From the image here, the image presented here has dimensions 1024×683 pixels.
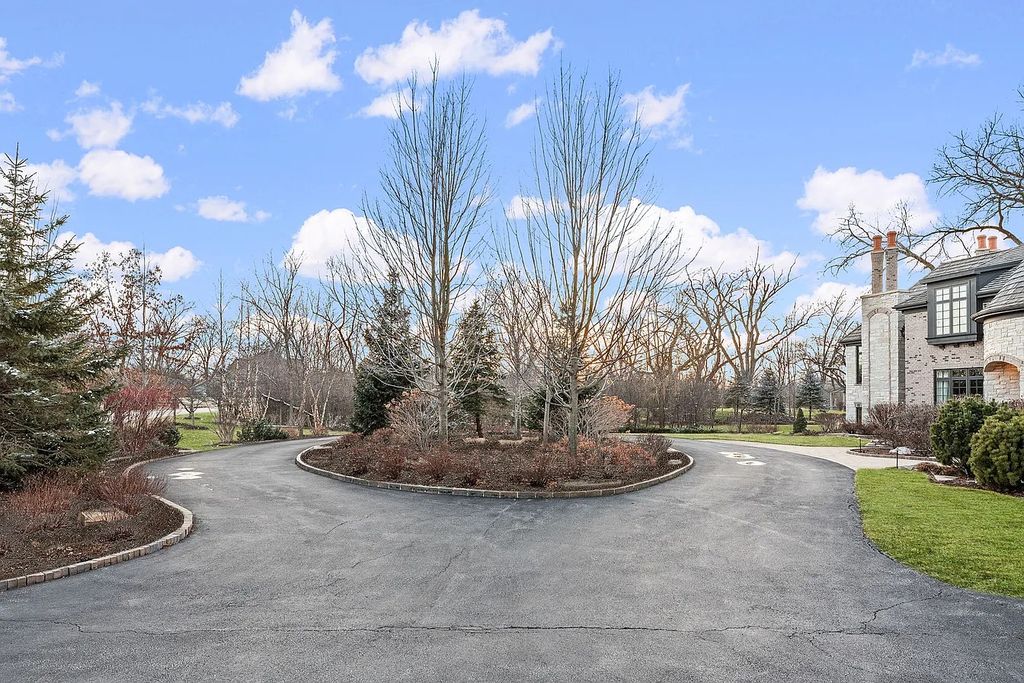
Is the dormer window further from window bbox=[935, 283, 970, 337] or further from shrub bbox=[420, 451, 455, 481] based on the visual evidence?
shrub bbox=[420, 451, 455, 481]

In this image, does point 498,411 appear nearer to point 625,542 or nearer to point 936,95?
point 625,542

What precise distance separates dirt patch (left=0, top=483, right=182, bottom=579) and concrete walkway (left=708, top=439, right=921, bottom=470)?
14.8 m

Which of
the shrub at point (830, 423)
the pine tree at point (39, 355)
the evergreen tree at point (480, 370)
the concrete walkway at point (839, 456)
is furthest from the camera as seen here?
the shrub at point (830, 423)

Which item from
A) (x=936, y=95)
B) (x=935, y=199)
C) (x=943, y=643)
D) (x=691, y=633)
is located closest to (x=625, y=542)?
(x=691, y=633)

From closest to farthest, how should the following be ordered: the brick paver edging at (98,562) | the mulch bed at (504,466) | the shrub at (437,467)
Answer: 1. the brick paver edging at (98,562)
2. the mulch bed at (504,466)
3. the shrub at (437,467)

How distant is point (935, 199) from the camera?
26.8 m

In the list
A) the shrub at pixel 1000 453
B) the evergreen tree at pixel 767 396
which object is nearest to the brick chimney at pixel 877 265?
the evergreen tree at pixel 767 396

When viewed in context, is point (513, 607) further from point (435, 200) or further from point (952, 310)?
point (952, 310)

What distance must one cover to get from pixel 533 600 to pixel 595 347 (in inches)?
319

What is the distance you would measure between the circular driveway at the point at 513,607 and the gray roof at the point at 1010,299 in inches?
503

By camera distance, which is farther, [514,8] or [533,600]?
[514,8]

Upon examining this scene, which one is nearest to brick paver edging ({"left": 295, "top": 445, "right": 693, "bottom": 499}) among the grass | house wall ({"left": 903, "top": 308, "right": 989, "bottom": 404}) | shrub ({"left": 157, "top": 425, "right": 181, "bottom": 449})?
the grass

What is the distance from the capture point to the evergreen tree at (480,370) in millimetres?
18766

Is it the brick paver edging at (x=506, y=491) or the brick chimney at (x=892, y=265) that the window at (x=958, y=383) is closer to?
the brick chimney at (x=892, y=265)
